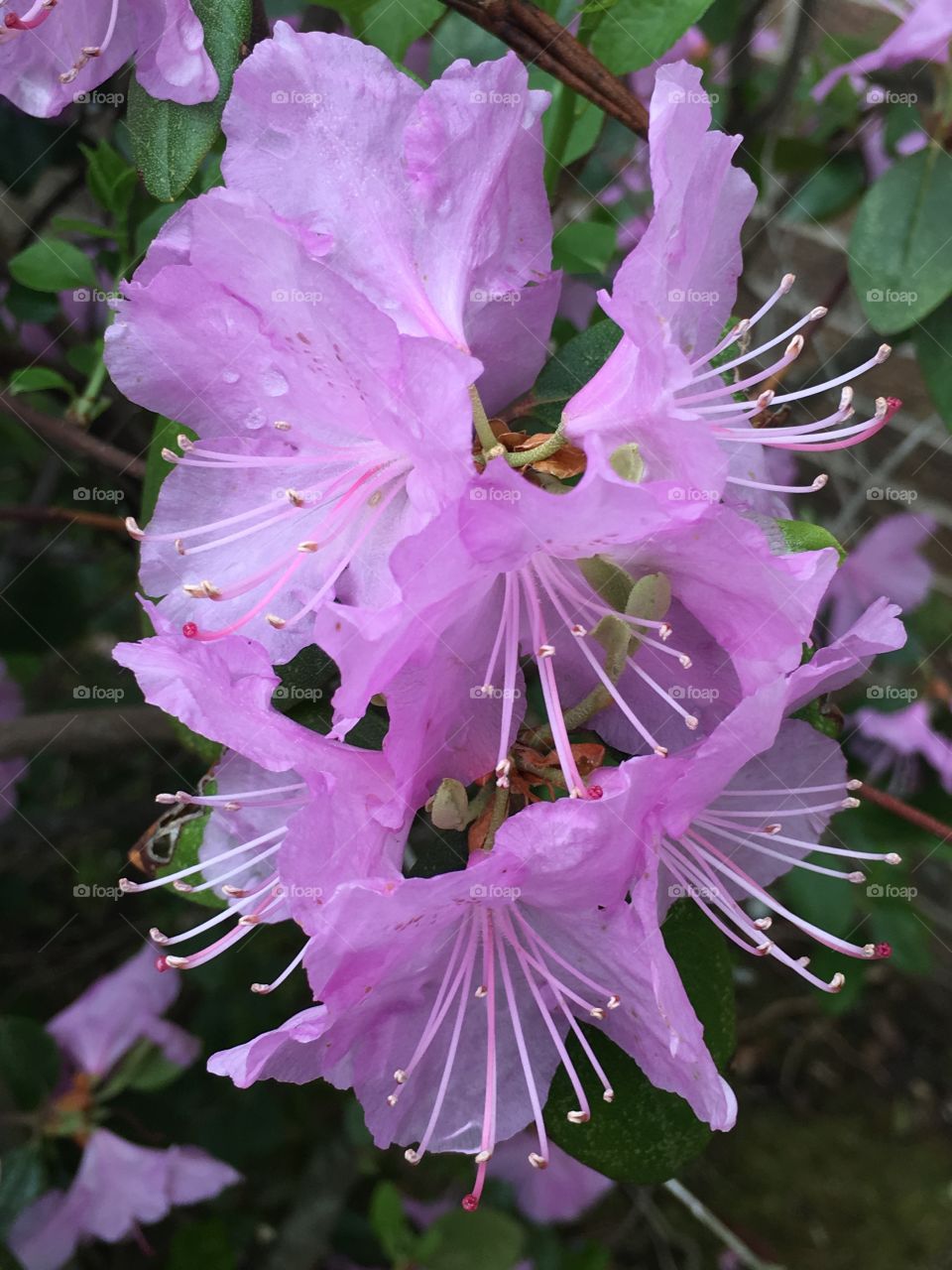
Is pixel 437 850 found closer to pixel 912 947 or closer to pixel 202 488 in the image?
pixel 202 488

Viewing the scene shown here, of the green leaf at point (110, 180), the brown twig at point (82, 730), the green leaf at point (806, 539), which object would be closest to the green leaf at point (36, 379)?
the green leaf at point (110, 180)

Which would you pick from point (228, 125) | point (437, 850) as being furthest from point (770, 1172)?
point (228, 125)

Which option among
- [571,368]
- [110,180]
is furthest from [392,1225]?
[110,180]

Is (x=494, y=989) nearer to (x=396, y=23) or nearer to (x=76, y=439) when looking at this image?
(x=76, y=439)

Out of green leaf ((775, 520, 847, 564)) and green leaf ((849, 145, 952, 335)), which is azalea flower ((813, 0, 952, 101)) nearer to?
green leaf ((849, 145, 952, 335))

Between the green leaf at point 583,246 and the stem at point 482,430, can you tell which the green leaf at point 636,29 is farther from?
the stem at point 482,430
